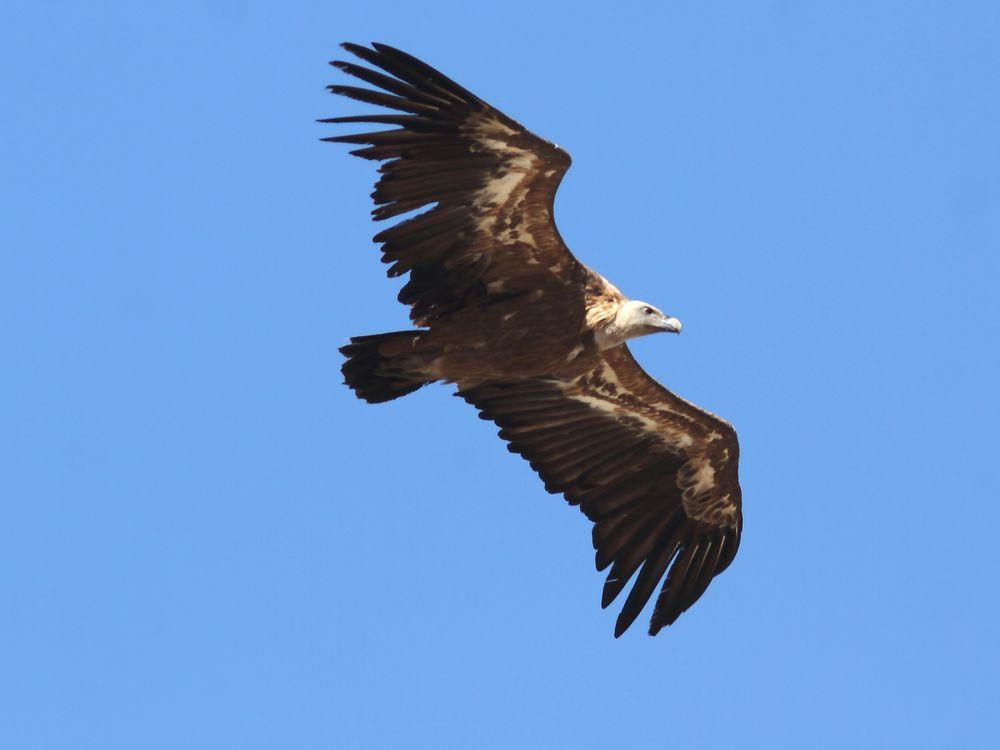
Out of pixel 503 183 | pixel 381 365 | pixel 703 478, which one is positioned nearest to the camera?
pixel 503 183

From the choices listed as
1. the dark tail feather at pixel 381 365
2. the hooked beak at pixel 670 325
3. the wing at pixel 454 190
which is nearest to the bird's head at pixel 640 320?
the hooked beak at pixel 670 325

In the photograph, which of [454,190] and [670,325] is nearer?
[454,190]

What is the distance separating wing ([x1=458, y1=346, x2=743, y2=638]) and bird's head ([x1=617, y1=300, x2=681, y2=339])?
0.94 metres

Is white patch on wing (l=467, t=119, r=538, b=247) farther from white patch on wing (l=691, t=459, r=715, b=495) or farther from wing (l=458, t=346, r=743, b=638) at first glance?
white patch on wing (l=691, t=459, r=715, b=495)

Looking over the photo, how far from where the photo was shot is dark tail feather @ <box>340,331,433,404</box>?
1495cm

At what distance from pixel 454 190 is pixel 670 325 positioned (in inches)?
85.0

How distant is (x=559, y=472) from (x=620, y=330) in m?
1.86

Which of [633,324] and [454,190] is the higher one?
[454,190]

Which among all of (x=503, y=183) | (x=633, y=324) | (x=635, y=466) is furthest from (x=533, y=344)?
(x=635, y=466)

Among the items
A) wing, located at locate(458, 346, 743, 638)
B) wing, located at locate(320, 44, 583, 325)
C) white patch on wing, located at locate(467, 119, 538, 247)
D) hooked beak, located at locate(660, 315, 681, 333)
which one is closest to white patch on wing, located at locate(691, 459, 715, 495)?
wing, located at locate(458, 346, 743, 638)

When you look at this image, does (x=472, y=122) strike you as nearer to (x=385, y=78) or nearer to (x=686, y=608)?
(x=385, y=78)

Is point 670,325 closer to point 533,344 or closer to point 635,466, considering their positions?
point 533,344

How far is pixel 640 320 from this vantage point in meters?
15.1

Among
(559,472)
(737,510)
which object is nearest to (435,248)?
(559,472)
